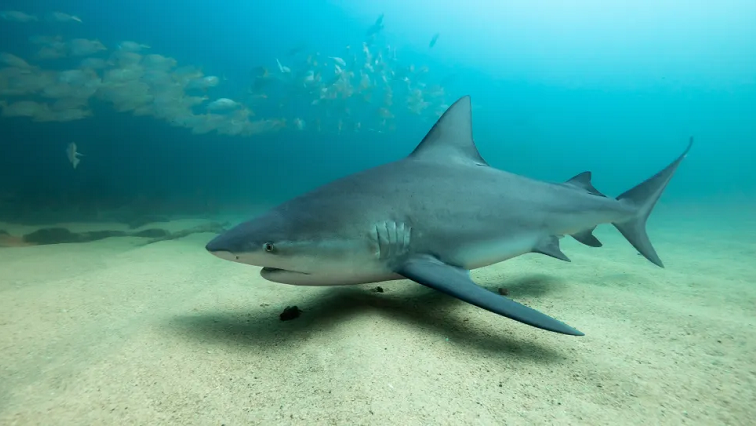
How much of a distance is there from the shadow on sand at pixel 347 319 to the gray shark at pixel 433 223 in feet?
0.91

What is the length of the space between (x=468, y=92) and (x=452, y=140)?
9046 cm

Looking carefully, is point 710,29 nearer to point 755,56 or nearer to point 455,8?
point 755,56

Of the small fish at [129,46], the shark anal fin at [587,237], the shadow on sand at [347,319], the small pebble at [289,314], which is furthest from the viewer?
the small fish at [129,46]

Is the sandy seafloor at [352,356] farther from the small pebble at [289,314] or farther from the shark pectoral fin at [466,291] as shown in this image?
the shark pectoral fin at [466,291]

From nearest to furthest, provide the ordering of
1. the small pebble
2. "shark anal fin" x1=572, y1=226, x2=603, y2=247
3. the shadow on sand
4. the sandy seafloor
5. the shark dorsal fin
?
the sandy seafloor
the shadow on sand
the small pebble
the shark dorsal fin
"shark anal fin" x1=572, y1=226, x2=603, y2=247

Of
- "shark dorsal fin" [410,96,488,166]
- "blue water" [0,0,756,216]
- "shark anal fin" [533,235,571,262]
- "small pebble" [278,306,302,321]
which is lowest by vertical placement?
"small pebble" [278,306,302,321]

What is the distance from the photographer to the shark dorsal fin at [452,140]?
323 centimetres

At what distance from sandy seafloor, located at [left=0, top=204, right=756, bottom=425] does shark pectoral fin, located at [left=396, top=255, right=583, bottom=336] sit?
0.24 m

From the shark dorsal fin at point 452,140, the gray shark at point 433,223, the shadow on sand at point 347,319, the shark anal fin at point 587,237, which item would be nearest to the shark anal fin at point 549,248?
the gray shark at point 433,223

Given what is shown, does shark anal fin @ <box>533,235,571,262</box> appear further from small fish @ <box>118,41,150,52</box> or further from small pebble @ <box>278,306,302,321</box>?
small fish @ <box>118,41,150,52</box>

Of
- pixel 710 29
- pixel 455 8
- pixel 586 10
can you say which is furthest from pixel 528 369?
pixel 710 29

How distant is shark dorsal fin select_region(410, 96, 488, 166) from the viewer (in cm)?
323

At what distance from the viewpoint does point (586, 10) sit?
7200 centimetres

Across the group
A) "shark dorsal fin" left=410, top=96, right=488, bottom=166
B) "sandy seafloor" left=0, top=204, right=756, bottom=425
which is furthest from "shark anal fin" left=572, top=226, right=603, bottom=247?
"shark dorsal fin" left=410, top=96, right=488, bottom=166
